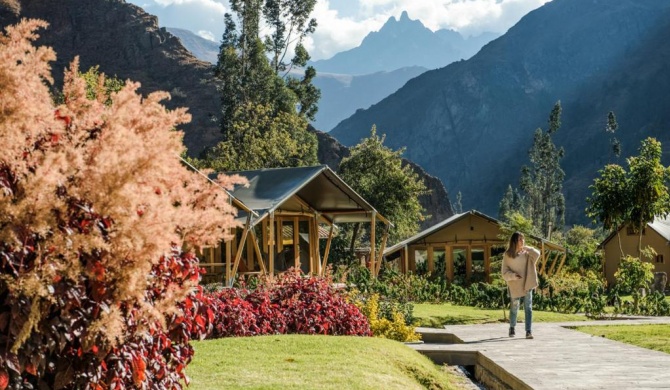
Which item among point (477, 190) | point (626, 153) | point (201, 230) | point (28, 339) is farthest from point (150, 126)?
point (477, 190)

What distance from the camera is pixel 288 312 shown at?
11.1 m

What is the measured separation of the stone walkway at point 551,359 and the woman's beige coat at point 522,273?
787 mm

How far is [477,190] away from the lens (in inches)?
6644

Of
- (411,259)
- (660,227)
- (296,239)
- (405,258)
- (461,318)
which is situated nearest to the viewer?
(461,318)

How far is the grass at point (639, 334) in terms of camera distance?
11.3 metres

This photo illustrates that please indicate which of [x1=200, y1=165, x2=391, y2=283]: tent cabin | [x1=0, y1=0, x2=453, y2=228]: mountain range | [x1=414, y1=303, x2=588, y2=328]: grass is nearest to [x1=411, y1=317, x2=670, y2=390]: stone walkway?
[x1=414, y1=303, x2=588, y2=328]: grass

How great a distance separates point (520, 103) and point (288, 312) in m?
183

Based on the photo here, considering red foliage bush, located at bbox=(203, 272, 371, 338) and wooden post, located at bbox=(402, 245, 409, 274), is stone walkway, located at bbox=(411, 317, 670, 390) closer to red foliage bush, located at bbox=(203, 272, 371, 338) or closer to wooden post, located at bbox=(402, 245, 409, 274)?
red foliage bush, located at bbox=(203, 272, 371, 338)

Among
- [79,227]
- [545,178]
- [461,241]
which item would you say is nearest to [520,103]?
[545,178]

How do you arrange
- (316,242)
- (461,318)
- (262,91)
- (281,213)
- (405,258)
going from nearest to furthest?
(461,318), (281,213), (316,242), (405,258), (262,91)

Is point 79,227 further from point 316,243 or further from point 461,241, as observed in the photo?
point 461,241

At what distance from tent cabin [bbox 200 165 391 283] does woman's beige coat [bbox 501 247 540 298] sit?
29.2 ft

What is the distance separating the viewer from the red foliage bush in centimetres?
1052

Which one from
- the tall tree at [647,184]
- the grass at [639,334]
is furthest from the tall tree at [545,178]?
the grass at [639,334]
